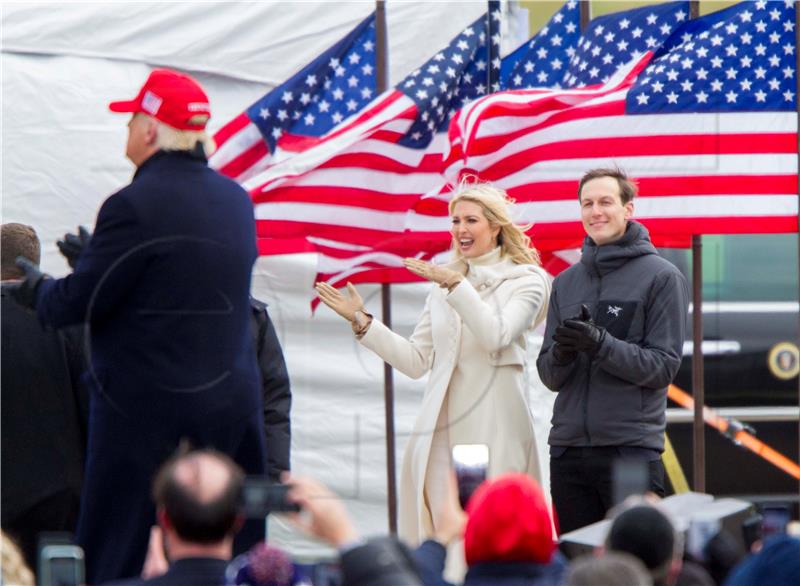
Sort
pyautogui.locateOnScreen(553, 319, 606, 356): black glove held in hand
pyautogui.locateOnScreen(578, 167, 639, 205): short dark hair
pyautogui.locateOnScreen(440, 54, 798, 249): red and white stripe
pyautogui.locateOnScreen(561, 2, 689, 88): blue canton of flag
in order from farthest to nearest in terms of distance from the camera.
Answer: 1. pyautogui.locateOnScreen(561, 2, 689, 88): blue canton of flag
2. pyautogui.locateOnScreen(440, 54, 798, 249): red and white stripe
3. pyautogui.locateOnScreen(578, 167, 639, 205): short dark hair
4. pyautogui.locateOnScreen(553, 319, 606, 356): black glove held in hand

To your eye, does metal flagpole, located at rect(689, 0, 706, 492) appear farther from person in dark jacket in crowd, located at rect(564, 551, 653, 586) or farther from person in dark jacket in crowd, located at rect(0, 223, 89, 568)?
person in dark jacket in crowd, located at rect(564, 551, 653, 586)

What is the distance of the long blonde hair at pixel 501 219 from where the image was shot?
6691 millimetres

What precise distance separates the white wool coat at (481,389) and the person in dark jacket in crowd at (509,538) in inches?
111

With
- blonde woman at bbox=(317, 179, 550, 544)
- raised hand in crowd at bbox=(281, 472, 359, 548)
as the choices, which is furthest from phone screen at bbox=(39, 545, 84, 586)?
blonde woman at bbox=(317, 179, 550, 544)

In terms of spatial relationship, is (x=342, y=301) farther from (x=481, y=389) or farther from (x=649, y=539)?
(x=649, y=539)

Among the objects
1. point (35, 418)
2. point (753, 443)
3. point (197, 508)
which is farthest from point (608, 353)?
point (753, 443)

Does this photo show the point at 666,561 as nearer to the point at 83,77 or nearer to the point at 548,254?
the point at 548,254

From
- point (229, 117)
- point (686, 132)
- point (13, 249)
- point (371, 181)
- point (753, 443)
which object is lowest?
point (753, 443)

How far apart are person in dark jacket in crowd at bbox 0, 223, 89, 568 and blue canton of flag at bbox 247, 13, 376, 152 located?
3020 mm

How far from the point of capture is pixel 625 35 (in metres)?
8.58

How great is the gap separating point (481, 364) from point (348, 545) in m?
3.37

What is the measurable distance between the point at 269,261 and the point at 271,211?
469 mm

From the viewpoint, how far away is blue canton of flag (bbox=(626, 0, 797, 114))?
7953mm

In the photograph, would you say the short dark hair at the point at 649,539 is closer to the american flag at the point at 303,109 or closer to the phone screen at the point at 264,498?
the phone screen at the point at 264,498
